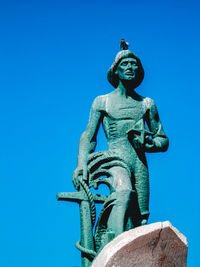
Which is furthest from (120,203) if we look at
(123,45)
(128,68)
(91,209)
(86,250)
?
(123,45)

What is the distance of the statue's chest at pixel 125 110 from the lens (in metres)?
6.58

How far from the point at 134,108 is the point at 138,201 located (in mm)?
1268

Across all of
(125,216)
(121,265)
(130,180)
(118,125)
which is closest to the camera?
(121,265)

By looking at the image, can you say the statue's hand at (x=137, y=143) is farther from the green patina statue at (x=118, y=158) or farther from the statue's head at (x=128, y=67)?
the statue's head at (x=128, y=67)

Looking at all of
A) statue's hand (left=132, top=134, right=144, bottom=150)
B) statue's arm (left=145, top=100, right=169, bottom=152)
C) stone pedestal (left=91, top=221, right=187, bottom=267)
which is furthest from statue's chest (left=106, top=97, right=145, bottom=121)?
stone pedestal (left=91, top=221, right=187, bottom=267)

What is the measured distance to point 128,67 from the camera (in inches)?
263

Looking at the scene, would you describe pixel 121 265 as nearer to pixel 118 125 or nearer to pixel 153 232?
pixel 153 232

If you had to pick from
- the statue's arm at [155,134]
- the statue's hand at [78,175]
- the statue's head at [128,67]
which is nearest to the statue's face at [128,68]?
the statue's head at [128,67]

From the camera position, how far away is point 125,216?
5.74 meters

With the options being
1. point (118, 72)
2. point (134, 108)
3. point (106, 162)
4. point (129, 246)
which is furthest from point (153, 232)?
point (118, 72)

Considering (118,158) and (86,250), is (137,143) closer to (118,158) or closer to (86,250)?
(118,158)

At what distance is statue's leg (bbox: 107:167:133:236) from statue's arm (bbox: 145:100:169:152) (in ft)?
1.93

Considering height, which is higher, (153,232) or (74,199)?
(74,199)

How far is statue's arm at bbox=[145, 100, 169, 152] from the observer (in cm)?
642
